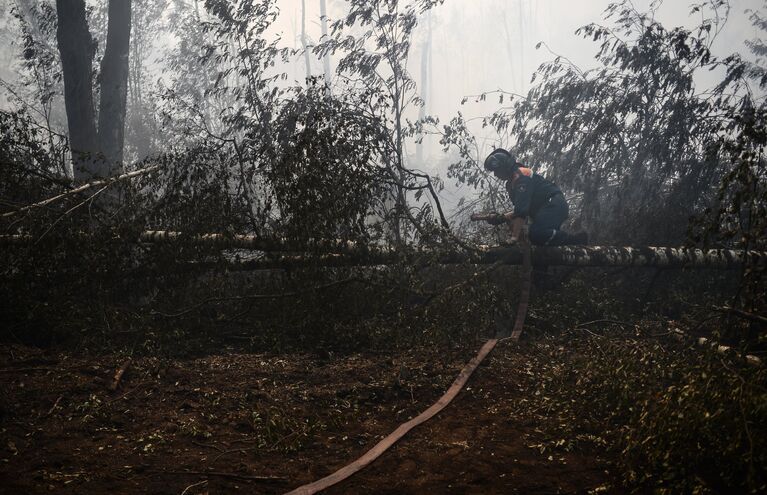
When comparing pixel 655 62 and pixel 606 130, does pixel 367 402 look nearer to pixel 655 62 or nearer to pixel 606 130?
pixel 606 130

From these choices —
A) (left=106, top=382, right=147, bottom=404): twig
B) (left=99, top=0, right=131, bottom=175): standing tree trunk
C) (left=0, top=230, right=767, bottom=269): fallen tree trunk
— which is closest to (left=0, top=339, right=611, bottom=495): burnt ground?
(left=106, top=382, right=147, bottom=404): twig

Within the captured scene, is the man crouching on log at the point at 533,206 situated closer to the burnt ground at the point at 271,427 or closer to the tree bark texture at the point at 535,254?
the tree bark texture at the point at 535,254

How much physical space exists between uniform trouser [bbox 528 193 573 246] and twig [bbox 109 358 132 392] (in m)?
4.77

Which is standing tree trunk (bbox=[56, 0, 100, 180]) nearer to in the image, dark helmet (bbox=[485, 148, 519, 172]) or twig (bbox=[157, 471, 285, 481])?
dark helmet (bbox=[485, 148, 519, 172])

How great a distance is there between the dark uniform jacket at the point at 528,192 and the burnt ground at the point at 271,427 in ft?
7.72

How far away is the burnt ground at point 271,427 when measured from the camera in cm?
271

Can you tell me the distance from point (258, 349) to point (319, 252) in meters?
1.15

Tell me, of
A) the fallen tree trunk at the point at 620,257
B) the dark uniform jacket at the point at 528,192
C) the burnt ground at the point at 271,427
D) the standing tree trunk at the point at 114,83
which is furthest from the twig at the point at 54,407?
the standing tree trunk at the point at 114,83

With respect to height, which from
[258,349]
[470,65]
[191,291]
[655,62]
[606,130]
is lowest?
[258,349]

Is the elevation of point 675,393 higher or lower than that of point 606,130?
lower

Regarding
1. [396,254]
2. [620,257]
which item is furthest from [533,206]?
[396,254]

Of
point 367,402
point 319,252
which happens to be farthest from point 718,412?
point 319,252

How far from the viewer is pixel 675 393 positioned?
264 cm

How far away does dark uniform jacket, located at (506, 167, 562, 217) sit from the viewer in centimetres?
634
